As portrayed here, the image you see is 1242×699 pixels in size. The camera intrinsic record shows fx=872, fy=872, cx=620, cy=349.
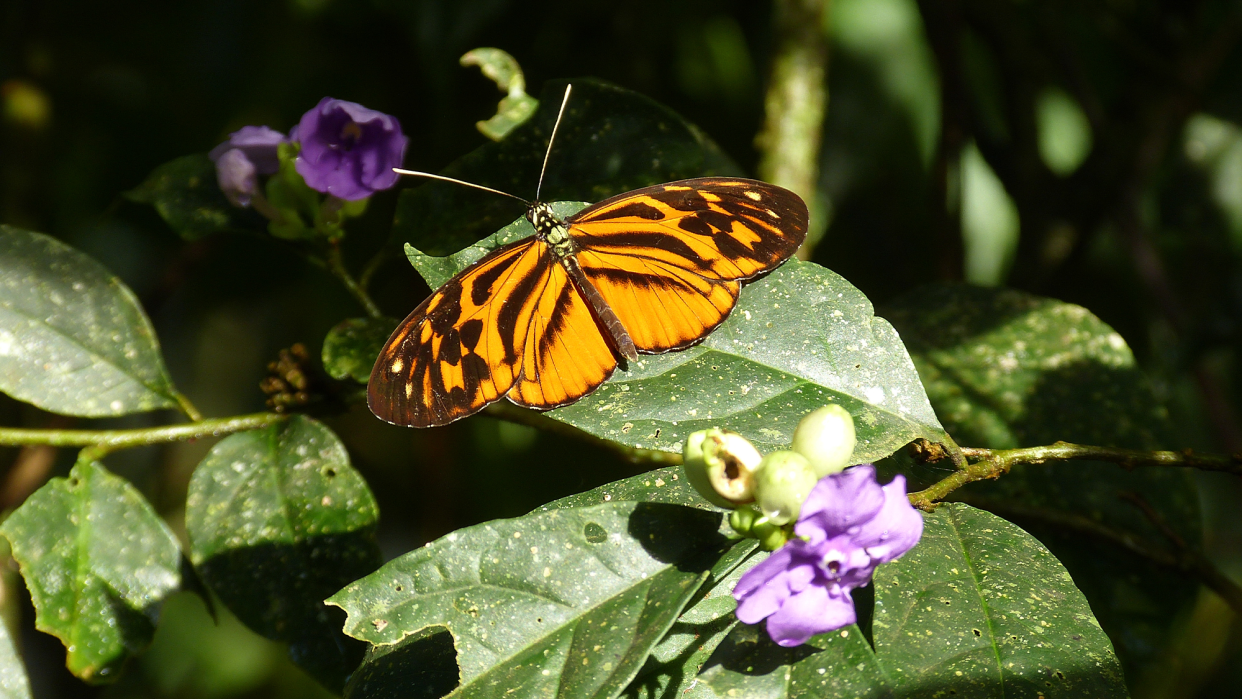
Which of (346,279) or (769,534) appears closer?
(769,534)

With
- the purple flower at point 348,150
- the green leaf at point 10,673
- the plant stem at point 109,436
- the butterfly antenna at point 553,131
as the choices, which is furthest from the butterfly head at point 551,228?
the green leaf at point 10,673

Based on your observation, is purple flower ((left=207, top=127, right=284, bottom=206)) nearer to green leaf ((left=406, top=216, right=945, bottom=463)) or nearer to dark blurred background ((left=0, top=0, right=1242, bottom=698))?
green leaf ((left=406, top=216, right=945, bottom=463))

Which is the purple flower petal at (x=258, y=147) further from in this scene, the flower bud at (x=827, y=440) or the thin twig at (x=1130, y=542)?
the thin twig at (x=1130, y=542)

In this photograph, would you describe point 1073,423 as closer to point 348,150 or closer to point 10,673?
point 348,150

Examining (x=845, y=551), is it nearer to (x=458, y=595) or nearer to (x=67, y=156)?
(x=458, y=595)

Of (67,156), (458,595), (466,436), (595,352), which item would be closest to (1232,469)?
(595,352)

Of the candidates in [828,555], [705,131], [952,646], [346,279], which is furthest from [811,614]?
[705,131]

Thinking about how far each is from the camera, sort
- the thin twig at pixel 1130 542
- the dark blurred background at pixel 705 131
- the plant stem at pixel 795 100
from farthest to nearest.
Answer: the dark blurred background at pixel 705 131, the plant stem at pixel 795 100, the thin twig at pixel 1130 542
